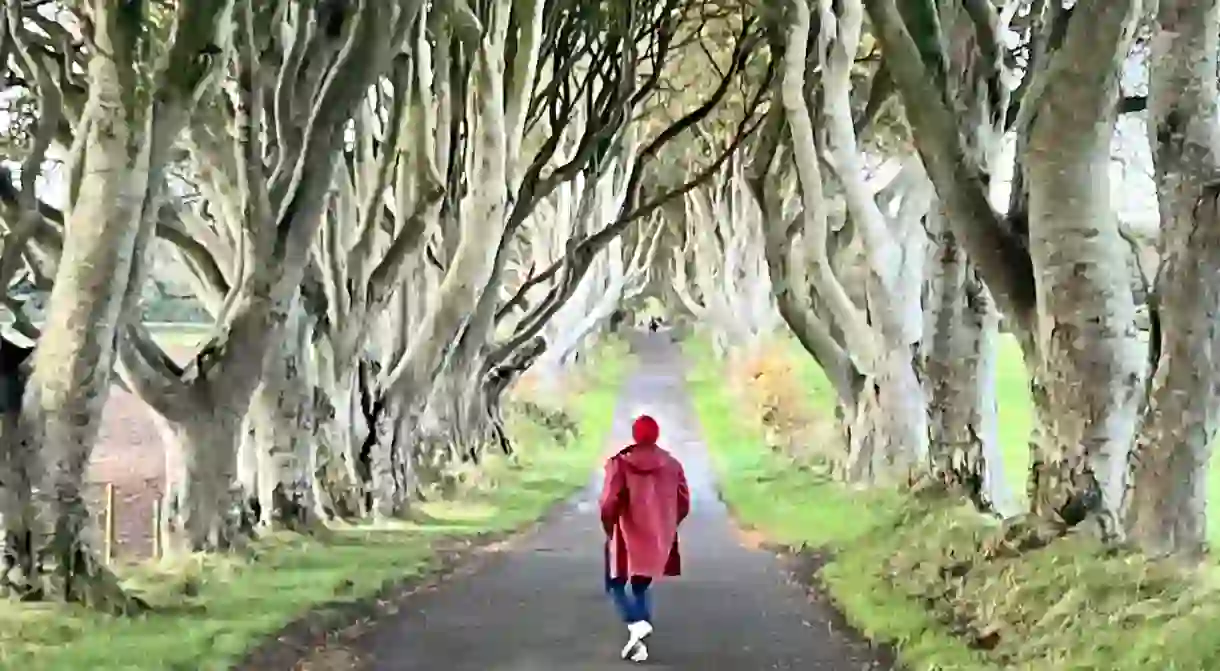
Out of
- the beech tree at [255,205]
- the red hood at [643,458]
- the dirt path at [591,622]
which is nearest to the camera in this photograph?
A: the dirt path at [591,622]

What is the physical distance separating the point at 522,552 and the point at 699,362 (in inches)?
1827

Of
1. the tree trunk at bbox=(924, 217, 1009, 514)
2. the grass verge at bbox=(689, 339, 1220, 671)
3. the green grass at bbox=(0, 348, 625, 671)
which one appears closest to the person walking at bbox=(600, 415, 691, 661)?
the grass verge at bbox=(689, 339, 1220, 671)

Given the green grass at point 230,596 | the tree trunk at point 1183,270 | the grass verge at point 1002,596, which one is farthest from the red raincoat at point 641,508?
the tree trunk at point 1183,270

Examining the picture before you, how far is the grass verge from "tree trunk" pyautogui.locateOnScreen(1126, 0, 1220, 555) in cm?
57

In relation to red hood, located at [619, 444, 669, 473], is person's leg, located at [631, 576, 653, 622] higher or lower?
lower

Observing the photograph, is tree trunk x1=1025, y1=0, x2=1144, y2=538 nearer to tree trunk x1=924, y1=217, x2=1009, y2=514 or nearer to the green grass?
tree trunk x1=924, y1=217, x2=1009, y2=514

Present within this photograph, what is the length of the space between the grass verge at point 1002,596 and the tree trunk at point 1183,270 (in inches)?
22.5

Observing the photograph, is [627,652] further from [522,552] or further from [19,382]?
[522,552]

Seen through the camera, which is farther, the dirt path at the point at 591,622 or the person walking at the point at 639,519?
the person walking at the point at 639,519

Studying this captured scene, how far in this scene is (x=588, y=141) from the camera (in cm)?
2103

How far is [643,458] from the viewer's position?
10.7 metres

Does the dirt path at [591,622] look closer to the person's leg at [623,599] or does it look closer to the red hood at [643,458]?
the person's leg at [623,599]

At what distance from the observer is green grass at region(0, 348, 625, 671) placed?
30.4 feet

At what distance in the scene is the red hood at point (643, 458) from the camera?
10609 millimetres
